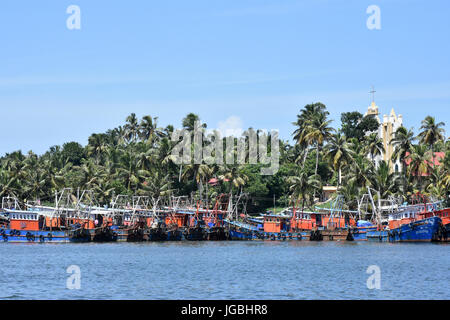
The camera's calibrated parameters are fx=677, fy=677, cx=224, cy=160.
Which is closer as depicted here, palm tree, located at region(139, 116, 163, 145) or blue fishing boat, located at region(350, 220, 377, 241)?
blue fishing boat, located at region(350, 220, 377, 241)

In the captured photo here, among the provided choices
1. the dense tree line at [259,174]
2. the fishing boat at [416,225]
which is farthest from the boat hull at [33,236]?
the fishing boat at [416,225]

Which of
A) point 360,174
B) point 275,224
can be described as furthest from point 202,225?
point 360,174

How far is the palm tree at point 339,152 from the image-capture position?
111875 millimetres

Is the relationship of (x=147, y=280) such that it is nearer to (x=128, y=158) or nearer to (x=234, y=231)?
(x=234, y=231)

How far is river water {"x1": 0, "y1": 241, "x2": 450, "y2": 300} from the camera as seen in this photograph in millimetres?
43438

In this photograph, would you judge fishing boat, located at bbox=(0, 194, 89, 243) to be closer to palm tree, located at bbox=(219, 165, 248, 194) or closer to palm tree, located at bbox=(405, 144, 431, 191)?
palm tree, located at bbox=(219, 165, 248, 194)

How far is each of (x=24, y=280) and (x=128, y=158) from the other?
2793 inches

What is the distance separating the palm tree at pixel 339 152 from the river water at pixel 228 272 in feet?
107

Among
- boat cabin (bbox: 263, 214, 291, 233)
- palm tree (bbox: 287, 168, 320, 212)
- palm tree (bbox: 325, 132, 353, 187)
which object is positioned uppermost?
palm tree (bbox: 325, 132, 353, 187)

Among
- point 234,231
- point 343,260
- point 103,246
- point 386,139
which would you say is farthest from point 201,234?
point 386,139

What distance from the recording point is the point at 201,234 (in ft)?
321

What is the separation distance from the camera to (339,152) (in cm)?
11150

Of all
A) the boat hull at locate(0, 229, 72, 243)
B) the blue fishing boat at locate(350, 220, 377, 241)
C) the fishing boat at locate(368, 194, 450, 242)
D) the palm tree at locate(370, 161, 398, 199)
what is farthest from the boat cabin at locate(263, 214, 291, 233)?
the boat hull at locate(0, 229, 72, 243)

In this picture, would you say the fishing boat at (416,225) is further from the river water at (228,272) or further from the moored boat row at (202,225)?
the river water at (228,272)
